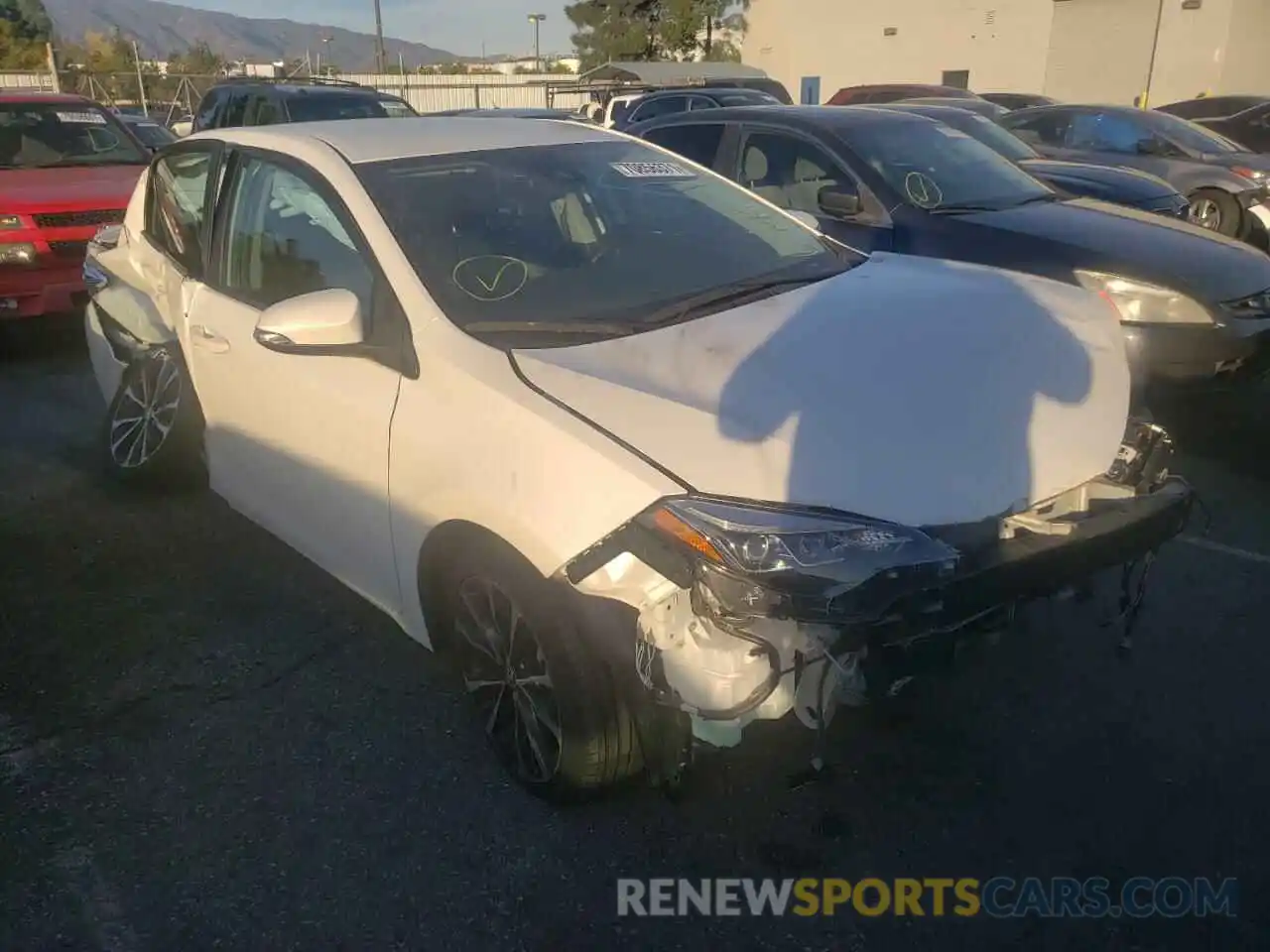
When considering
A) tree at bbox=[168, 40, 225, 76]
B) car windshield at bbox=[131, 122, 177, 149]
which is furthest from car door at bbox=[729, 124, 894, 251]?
tree at bbox=[168, 40, 225, 76]

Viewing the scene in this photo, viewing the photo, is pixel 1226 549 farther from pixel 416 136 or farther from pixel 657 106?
pixel 657 106

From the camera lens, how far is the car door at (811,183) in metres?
5.86

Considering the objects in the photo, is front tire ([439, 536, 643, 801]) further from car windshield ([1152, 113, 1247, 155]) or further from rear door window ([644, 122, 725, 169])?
car windshield ([1152, 113, 1247, 155])

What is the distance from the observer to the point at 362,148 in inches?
135

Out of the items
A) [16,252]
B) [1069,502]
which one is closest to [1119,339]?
[1069,502]

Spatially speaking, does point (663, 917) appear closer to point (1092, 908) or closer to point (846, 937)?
point (846, 937)

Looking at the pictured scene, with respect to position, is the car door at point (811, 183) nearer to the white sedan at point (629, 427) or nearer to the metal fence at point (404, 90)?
the white sedan at point (629, 427)

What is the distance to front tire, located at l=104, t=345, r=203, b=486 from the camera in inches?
168

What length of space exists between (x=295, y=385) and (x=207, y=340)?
0.73 m

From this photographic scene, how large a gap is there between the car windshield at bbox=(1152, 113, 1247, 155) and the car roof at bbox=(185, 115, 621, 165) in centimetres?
948

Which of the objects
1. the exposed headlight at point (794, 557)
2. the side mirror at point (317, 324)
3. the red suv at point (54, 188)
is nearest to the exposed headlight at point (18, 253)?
the red suv at point (54, 188)

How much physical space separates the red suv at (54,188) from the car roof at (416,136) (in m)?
4.03

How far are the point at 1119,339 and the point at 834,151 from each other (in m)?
3.39

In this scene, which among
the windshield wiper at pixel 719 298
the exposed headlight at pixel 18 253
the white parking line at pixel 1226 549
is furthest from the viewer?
the exposed headlight at pixel 18 253
